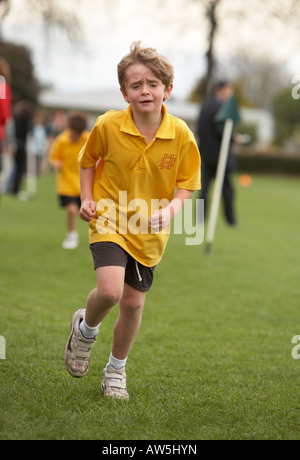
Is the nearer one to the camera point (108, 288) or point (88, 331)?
point (108, 288)

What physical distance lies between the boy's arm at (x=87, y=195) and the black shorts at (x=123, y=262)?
16cm

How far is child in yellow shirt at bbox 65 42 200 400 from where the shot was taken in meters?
3.14

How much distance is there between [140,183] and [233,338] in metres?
1.92

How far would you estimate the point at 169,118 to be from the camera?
3293 millimetres

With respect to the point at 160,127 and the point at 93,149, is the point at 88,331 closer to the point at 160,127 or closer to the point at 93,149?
the point at 93,149

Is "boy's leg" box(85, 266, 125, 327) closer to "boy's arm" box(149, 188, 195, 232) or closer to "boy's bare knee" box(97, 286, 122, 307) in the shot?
"boy's bare knee" box(97, 286, 122, 307)

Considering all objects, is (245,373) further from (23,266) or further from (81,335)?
(23,266)

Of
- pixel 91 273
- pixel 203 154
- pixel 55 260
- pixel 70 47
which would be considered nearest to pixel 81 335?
pixel 91 273

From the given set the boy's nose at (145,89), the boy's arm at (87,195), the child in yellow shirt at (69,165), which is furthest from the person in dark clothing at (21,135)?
the boy's nose at (145,89)

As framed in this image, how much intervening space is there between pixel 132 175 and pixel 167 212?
26 cm

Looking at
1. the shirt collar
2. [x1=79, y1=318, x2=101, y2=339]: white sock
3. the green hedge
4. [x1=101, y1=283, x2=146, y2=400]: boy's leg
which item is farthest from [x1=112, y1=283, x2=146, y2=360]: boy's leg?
the green hedge

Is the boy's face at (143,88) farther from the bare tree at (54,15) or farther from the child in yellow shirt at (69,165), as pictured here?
the bare tree at (54,15)

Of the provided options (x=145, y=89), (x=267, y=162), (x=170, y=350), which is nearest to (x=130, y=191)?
(x=145, y=89)

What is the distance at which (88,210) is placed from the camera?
10.4 feet
